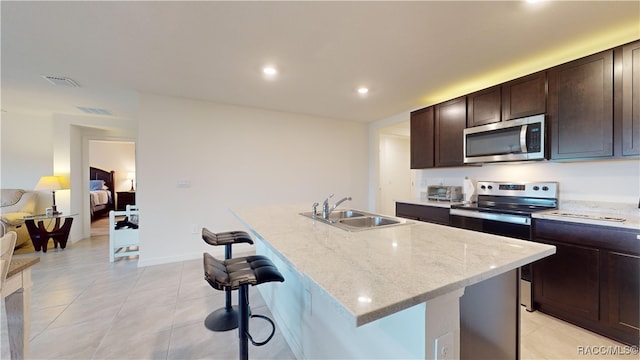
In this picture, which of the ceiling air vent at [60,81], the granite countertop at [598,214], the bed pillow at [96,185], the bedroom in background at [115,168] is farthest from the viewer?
the bedroom in background at [115,168]

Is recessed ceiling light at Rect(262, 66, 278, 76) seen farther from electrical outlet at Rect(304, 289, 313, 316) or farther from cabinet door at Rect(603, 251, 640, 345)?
cabinet door at Rect(603, 251, 640, 345)

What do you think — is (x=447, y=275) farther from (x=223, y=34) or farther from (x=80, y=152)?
(x=80, y=152)

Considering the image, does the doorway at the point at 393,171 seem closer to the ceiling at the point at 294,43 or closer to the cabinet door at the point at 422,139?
the cabinet door at the point at 422,139

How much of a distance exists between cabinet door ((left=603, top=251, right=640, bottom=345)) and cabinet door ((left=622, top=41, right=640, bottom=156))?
2.57ft

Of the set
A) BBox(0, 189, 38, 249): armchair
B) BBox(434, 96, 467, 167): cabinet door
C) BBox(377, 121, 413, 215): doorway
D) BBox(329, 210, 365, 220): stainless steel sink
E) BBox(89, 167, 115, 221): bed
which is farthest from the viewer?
BBox(89, 167, 115, 221): bed

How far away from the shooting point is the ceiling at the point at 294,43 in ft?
5.61

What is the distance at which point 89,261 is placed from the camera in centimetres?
351

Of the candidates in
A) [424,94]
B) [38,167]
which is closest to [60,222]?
[38,167]

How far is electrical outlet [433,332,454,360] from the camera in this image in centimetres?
76

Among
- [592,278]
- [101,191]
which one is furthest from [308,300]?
[101,191]

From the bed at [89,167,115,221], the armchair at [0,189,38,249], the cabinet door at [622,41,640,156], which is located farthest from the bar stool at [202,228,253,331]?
the bed at [89,167,115,221]

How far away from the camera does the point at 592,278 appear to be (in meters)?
1.83

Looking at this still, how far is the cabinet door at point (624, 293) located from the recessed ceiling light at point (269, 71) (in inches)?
124

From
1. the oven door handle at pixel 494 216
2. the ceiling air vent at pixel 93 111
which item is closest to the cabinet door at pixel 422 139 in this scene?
the oven door handle at pixel 494 216
